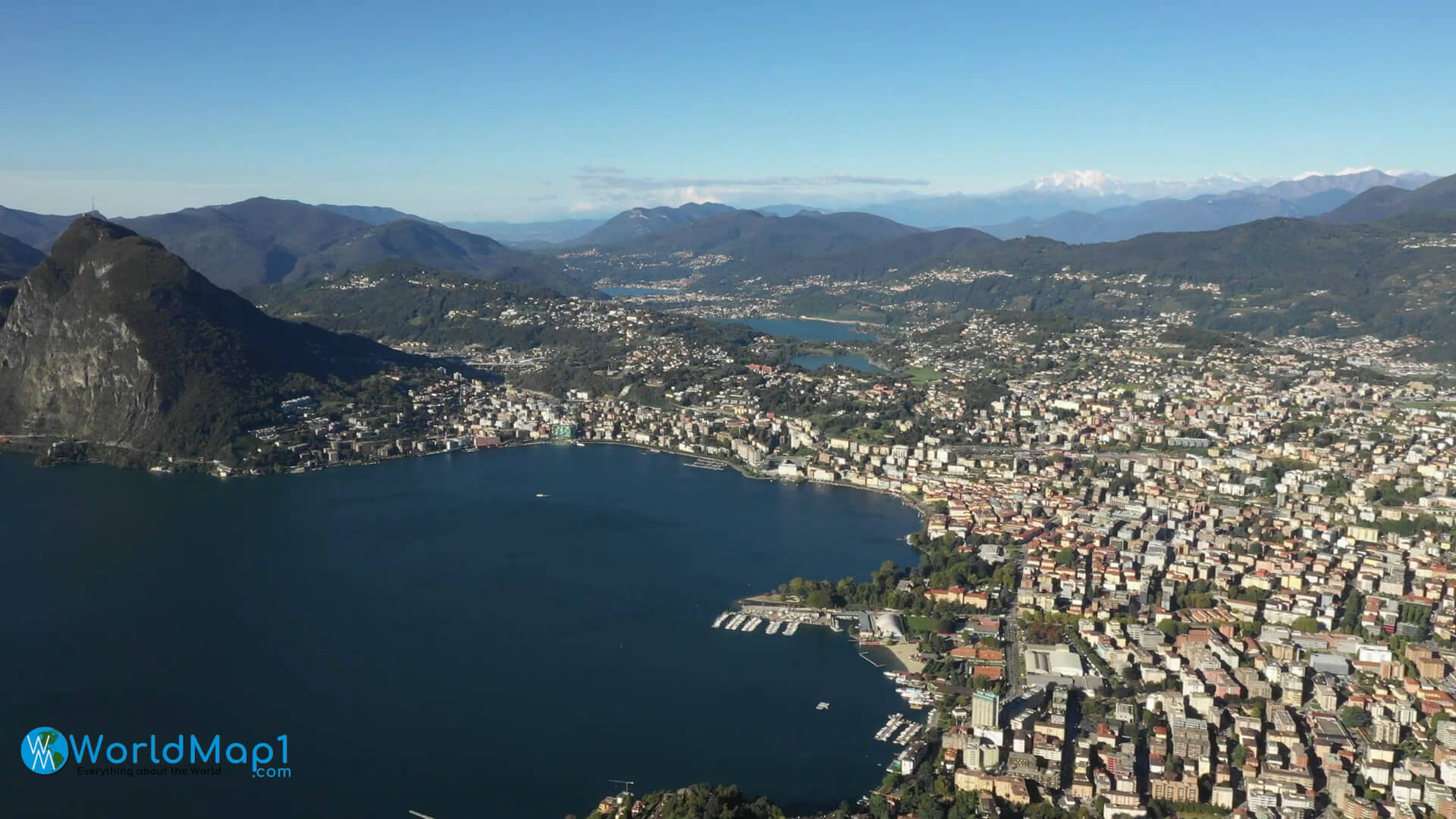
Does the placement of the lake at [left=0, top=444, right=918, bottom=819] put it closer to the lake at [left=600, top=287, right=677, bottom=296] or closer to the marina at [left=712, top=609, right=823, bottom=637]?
the marina at [left=712, top=609, right=823, bottom=637]

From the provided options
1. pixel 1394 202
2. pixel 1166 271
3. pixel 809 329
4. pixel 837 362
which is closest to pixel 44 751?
pixel 837 362

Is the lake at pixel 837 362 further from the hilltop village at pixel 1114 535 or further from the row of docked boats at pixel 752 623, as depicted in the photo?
the row of docked boats at pixel 752 623

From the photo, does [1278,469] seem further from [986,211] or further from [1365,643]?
[986,211]

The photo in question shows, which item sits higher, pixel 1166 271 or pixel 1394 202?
pixel 1394 202

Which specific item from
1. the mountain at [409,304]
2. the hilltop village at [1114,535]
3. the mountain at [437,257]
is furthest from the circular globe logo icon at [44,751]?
the mountain at [437,257]

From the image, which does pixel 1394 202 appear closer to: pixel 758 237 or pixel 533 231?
pixel 758 237

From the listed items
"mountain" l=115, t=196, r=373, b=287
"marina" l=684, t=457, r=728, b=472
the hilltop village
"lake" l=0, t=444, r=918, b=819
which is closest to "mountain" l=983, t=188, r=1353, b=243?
"mountain" l=115, t=196, r=373, b=287
